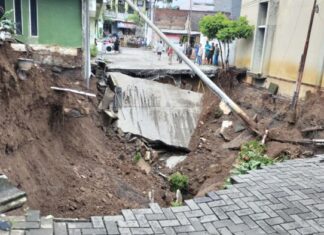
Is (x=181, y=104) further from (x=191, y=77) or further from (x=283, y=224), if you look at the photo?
(x=283, y=224)

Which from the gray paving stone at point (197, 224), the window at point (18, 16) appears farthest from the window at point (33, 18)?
the gray paving stone at point (197, 224)

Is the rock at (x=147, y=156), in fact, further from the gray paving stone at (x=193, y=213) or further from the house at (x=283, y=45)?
the gray paving stone at (x=193, y=213)

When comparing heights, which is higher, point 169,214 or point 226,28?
point 226,28

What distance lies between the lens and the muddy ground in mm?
6059

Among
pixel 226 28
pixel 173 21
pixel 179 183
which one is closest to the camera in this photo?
pixel 179 183

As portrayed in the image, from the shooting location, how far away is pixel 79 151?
8.19 metres

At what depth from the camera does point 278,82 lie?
1241cm

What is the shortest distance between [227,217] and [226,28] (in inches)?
498

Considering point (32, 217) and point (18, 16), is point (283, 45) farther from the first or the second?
A: point (32, 217)

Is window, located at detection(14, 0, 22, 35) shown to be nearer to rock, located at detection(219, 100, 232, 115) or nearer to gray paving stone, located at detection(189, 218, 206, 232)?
rock, located at detection(219, 100, 232, 115)

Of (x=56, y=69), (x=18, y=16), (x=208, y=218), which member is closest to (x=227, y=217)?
(x=208, y=218)

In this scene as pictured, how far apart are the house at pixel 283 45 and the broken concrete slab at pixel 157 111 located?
10.3ft

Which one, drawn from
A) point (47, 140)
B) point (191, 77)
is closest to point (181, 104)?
point (191, 77)

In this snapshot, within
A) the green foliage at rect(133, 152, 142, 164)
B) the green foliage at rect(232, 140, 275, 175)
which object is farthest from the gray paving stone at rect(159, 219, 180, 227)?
the green foliage at rect(133, 152, 142, 164)
